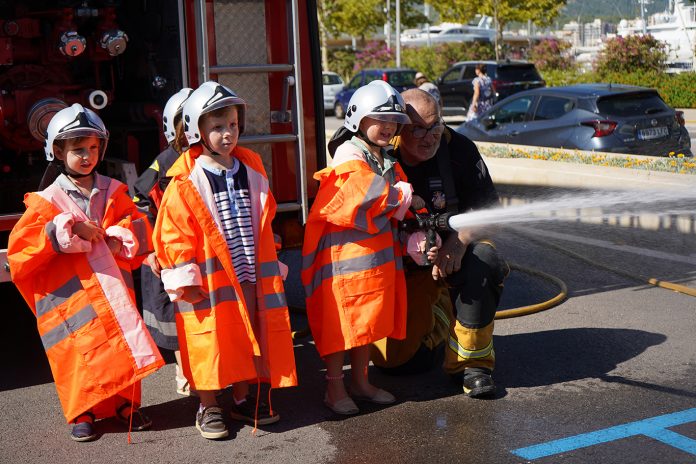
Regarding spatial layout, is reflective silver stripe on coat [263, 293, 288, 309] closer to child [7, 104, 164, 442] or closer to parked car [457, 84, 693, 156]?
child [7, 104, 164, 442]

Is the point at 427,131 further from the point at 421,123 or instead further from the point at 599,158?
the point at 599,158

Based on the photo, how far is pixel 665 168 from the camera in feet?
37.1

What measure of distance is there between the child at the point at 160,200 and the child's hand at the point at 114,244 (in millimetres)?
254

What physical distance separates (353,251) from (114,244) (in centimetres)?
113

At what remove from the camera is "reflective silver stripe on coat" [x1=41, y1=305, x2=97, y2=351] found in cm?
454

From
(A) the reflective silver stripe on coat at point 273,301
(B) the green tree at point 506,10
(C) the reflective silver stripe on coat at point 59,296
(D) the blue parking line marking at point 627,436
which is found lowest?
(D) the blue parking line marking at point 627,436

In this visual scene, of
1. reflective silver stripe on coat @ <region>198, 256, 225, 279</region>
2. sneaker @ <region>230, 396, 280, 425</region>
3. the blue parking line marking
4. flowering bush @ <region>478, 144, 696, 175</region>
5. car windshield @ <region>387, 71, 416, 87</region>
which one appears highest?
car windshield @ <region>387, 71, 416, 87</region>

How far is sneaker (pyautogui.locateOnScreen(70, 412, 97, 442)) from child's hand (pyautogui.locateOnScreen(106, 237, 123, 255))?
2.64ft

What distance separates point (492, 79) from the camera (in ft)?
84.4

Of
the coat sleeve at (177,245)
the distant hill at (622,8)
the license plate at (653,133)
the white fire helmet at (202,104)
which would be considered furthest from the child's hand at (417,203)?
the distant hill at (622,8)

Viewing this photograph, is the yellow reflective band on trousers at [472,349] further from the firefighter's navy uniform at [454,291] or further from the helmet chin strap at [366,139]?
the helmet chin strap at [366,139]

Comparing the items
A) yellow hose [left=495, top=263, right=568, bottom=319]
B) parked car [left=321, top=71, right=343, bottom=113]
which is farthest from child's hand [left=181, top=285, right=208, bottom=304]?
parked car [left=321, top=71, right=343, bottom=113]

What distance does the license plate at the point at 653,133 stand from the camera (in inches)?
545

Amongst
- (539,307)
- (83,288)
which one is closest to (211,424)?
(83,288)
